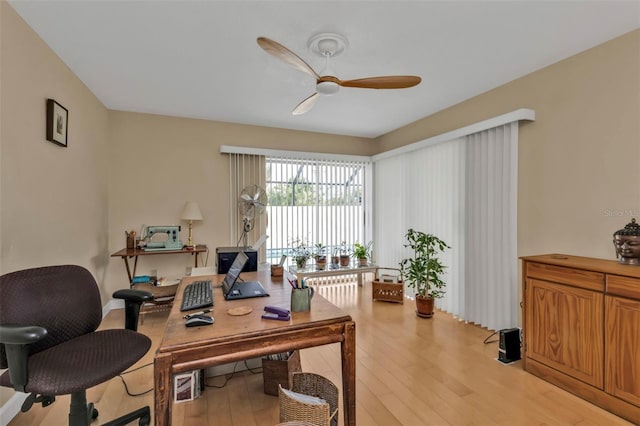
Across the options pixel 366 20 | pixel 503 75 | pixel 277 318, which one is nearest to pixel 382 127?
pixel 503 75

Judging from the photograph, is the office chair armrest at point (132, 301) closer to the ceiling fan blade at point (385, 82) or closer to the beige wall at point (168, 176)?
the ceiling fan blade at point (385, 82)

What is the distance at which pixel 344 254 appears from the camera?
475cm

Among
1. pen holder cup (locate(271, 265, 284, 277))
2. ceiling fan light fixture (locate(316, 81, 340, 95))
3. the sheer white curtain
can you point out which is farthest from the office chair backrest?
the sheer white curtain

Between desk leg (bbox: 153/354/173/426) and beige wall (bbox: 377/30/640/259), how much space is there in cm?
298

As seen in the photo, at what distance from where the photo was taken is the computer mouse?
1.29m

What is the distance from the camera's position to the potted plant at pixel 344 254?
4.50 m

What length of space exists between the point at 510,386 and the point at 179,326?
2.28 meters

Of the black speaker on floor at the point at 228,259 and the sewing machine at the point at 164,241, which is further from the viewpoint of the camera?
the sewing machine at the point at 164,241

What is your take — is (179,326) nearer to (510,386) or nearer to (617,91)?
(510,386)

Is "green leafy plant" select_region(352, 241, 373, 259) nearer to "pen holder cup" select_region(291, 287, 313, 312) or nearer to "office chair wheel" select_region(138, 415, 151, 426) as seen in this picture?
"pen holder cup" select_region(291, 287, 313, 312)

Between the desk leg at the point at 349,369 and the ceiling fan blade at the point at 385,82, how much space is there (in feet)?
5.25

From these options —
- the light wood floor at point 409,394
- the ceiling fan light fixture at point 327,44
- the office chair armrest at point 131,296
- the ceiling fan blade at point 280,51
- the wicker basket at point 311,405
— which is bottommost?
the light wood floor at point 409,394

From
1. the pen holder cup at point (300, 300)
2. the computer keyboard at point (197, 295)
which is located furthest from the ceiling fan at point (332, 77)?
the computer keyboard at point (197, 295)

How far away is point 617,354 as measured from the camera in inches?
71.5
